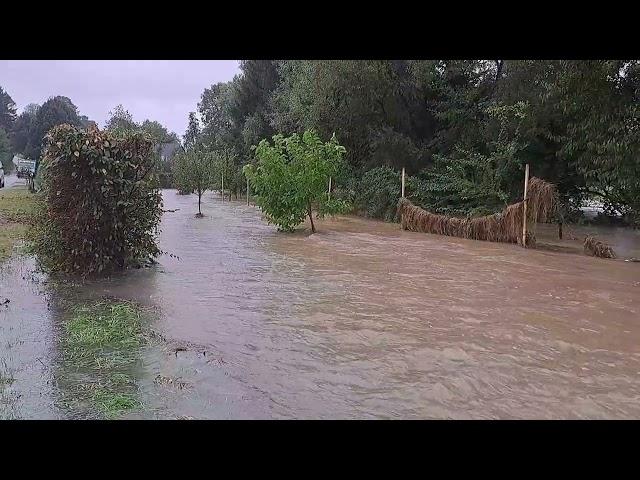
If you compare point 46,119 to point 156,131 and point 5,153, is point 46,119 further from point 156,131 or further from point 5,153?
point 156,131

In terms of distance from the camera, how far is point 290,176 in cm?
1912

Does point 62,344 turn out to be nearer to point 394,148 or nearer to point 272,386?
point 272,386

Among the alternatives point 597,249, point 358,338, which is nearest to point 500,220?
point 597,249

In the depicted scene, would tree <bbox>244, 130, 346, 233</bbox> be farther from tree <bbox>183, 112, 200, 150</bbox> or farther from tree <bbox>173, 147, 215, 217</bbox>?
tree <bbox>183, 112, 200, 150</bbox>

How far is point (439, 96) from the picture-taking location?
87.4 ft

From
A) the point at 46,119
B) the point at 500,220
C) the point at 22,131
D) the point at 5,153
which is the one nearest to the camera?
the point at 500,220

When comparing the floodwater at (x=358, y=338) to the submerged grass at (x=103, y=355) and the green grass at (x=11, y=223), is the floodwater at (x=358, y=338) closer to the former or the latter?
the submerged grass at (x=103, y=355)

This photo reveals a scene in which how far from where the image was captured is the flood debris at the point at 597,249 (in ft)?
49.3

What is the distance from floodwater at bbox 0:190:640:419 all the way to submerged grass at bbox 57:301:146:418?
11 cm

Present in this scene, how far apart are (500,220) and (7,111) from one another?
258ft

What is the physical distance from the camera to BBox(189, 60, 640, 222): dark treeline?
1317cm
